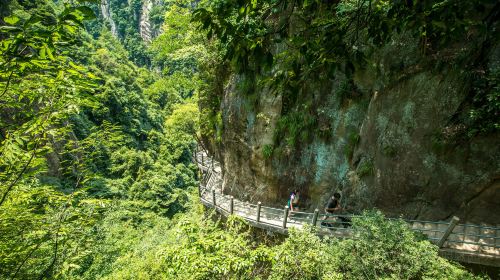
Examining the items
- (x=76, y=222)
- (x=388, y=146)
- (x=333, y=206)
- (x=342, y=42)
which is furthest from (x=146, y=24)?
(x=342, y=42)

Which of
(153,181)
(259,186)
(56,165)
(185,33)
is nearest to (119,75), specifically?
(153,181)

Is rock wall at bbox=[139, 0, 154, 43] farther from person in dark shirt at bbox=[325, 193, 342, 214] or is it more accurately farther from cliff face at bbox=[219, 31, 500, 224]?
person in dark shirt at bbox=[325, 193, 342, 214]

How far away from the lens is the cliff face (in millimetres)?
6996

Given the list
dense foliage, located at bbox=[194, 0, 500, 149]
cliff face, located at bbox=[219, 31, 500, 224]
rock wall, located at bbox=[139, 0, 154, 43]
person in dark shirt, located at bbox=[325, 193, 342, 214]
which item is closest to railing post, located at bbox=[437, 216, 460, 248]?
cliff face, located at bbox=[219, 31, 500, 224]

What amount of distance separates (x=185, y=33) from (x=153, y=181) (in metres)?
19.7

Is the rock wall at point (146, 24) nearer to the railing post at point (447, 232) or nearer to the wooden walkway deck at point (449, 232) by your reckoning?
the wooden walkway deck at point (449, 232)

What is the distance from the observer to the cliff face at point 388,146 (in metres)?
7.00

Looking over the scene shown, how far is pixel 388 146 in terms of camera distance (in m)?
8.42

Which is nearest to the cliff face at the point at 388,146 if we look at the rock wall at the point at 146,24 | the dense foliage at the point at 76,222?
the dense foliage at the point at 76,222

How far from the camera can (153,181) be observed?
1185 inches

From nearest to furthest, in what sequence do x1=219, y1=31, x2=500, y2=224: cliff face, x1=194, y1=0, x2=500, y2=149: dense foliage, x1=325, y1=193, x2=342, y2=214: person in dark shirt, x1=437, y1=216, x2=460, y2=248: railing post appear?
x1=194, y1=0, x2=500, y2=149: dense foliage
x1=437, y1=216, x2=460, y2=248: railing post
x1=219, y1=31, x2=500, y2=224: cliff face
x1=325, y1=193, x2=342, y2=214: person in dark shirt

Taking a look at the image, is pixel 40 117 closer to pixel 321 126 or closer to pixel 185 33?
pixel 321 126

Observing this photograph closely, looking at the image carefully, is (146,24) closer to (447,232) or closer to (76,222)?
(76,222)

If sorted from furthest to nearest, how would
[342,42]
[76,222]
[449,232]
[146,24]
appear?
[146,24]
[449,232]
[76,222]
[342,42]
